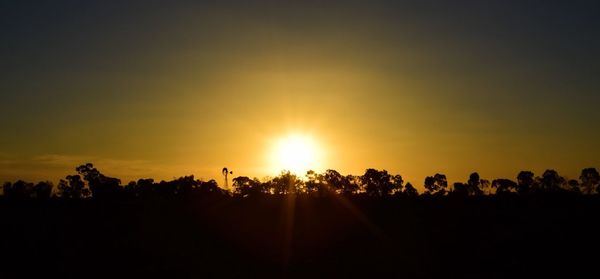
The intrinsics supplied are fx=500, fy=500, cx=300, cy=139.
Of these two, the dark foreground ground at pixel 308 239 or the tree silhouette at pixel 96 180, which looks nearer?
the dark foreground ground at pixel 308 239

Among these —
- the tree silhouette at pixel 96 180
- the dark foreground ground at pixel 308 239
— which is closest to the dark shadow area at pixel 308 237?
the dark foreground ground at pixel 308 239

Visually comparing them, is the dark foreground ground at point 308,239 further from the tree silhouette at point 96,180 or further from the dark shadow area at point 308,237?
the tree silhouette at point 96,180

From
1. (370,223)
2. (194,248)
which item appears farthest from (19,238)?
(370,223)

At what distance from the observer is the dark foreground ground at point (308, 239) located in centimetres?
3603

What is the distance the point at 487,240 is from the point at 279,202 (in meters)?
26.2

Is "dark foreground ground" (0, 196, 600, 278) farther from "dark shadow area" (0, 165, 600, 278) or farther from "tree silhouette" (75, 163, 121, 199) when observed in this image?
"tree silhouette" (75, 163, 121, 199)

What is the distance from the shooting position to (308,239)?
1789 inches

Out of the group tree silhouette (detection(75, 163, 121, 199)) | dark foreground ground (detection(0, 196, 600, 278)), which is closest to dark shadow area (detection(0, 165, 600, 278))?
dark foreground ground (detection(0, 196, 600, 278))

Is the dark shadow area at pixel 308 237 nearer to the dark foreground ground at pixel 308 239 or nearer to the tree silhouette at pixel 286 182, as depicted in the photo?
the dark foreground ground at pixel 308 239

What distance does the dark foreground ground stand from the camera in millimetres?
36031

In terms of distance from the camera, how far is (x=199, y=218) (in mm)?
53938

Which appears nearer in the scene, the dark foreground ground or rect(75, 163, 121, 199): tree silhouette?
the dark foreground ground

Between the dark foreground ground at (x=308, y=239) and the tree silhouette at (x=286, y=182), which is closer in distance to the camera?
the dark foreground ground at (x=308, y=239)

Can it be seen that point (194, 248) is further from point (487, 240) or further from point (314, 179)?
point (314, 179)
